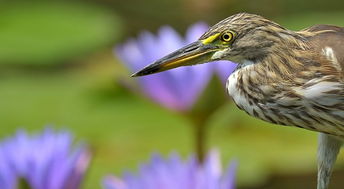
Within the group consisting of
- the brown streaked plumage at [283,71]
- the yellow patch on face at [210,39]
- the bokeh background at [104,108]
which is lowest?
the bokeh background at [104,108]

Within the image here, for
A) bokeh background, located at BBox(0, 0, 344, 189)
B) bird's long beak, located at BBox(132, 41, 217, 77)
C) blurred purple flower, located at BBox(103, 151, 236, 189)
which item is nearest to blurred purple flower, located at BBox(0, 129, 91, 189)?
blurred purple flower, located at BBox(103, 151, 236, 189)

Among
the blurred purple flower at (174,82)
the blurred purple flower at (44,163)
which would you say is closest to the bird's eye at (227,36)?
the blurred purple flower at (44,163)

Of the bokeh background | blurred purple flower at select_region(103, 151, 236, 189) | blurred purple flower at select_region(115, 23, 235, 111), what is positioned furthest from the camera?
the bokeh background

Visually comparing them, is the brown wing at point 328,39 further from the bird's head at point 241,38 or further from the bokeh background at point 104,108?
the bokeh background at point 104,108

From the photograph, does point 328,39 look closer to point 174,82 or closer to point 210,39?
point 210,39

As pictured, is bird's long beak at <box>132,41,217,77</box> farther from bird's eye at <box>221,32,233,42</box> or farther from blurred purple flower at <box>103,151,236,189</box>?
blurred purple flower at <box>103,151,236,189</box>

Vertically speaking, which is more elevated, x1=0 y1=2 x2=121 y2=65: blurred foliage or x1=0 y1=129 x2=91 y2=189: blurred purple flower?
x1=0 y1=2 x2=121 y2=65: blurred foliage

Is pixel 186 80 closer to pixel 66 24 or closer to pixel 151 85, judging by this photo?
pixel 151 85
